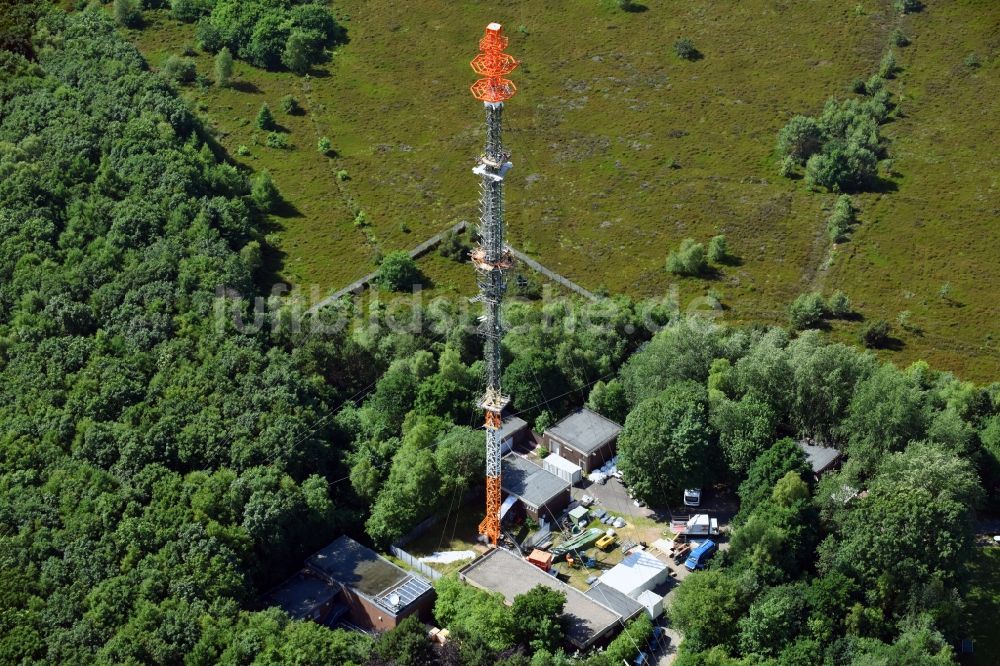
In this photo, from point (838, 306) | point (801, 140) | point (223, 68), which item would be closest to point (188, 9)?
point (223, 68)

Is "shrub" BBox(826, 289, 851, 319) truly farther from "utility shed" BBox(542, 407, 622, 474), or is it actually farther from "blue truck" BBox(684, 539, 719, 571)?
"blue truck" BBox(684, 539, 719, 571)

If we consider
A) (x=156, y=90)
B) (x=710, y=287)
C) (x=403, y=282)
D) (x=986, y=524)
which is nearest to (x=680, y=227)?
(x=710, y=287)

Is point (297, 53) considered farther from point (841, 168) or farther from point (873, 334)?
point (873, 334)

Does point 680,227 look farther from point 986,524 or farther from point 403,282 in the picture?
point 986,524

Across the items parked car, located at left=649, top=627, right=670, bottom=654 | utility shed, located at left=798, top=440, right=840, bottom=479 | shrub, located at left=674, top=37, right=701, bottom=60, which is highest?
shrub, located at left=674, top=37, right=701, bottom=60

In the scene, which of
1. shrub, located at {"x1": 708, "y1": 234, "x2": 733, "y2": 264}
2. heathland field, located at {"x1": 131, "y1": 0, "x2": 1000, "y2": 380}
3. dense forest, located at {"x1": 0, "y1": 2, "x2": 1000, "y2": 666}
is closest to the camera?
dense forest, located at {"x1": 0, "y1": 2, "x2": 1000, "y2": 666}

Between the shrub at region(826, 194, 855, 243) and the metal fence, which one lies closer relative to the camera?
the metal fence

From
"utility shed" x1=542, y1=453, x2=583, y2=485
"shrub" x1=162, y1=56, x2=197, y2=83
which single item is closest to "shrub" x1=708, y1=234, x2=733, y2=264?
"utility shed" x1=542, y1=453, x2=583, y2=485
